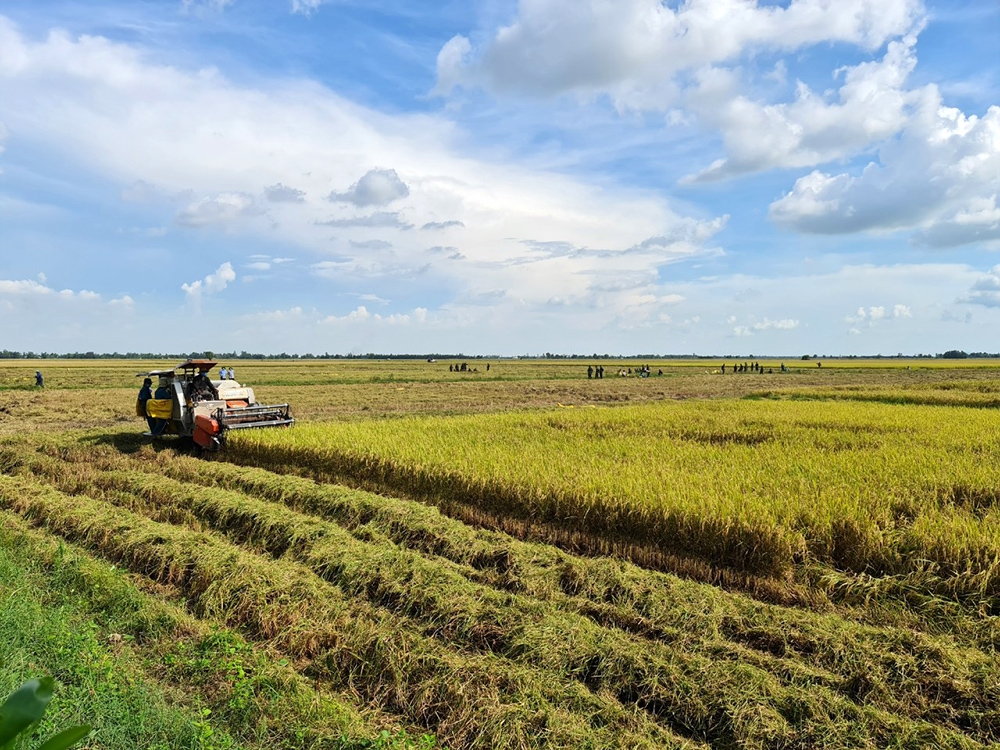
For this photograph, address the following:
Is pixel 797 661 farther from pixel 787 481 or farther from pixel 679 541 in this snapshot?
pixel 787 481

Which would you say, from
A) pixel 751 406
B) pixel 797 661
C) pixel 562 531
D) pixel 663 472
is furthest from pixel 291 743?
pixel 751 406

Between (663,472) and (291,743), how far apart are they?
22.3ft

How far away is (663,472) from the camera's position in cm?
985

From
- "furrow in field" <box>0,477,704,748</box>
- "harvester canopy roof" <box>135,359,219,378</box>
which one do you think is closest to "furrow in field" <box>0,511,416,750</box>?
"furrow in field" <box>0,477,704,748</box>

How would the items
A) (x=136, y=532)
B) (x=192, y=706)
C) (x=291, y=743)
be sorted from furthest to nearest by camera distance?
(x=136, y=532), (x=192, y=706), (x=291, y=743)

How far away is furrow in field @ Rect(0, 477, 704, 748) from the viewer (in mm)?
4570

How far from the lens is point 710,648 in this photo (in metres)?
5.44

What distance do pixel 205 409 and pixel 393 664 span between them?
1182cm

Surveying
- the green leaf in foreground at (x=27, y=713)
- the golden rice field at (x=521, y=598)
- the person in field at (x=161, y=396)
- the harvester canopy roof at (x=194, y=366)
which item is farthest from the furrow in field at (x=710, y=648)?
the person in field at (x=161, y=396)

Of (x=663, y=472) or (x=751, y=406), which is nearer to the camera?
(x=663, y=472)

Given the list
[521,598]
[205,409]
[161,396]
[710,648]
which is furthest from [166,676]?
[161,396]

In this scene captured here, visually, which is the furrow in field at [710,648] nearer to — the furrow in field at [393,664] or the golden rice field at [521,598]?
the golden rice field at [521,598]

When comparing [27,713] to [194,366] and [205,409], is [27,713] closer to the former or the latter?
[205,409]

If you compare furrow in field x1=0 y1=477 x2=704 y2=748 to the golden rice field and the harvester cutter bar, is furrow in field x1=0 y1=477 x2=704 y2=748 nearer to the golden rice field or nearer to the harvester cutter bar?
the golden rice field
